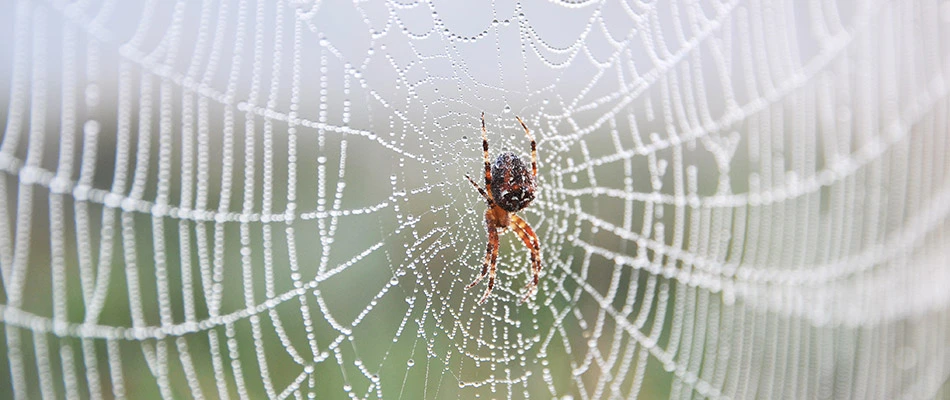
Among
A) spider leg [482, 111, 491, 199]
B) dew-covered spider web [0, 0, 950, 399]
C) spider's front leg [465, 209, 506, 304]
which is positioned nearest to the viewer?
dew-covered spider web [0, 0, 950, 399]

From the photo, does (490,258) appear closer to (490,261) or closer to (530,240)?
(490,261)

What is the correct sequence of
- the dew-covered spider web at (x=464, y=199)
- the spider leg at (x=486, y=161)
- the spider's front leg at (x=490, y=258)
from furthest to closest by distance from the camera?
the spider's front leg at (x=490, y=258), the spider leg at (x=486, y=161), the dew-covered spider web at (x=464, y=199)

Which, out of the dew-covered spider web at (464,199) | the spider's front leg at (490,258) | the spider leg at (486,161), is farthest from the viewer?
the spider's front leg at (490,258)

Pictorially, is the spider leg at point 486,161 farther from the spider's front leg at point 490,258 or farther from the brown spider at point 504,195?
the spider's front leg at point 490,258

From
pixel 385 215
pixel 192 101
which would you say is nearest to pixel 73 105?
pixel 192 101

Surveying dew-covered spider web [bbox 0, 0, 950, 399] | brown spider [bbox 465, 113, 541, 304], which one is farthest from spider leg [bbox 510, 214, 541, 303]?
dew-covered spider web [bbox 0, 0, 950, 399]

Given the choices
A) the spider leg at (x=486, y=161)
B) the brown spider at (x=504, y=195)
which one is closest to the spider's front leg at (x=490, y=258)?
the brown spider at (x=504, y=195)

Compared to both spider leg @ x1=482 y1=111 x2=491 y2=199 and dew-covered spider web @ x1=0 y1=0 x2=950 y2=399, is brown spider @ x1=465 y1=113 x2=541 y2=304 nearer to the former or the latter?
spider leg @ x1=482 y1=111 x2=491 y2=199
